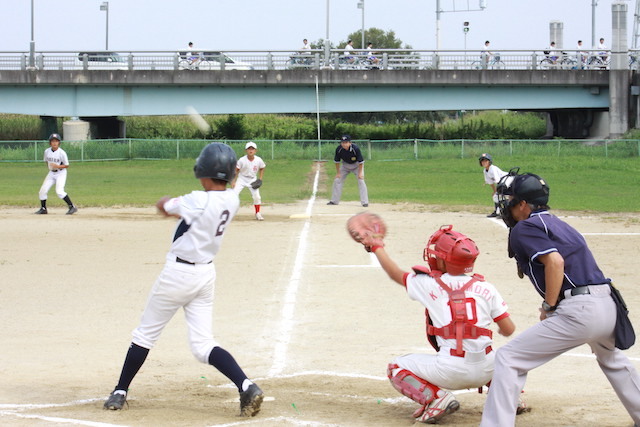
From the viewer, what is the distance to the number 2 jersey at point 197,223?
20.2 feet

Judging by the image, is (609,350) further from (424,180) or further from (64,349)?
(424,180)

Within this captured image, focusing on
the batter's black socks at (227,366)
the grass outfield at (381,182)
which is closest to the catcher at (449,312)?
the batter's black socks at (227,366)

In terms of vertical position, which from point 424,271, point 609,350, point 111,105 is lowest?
point 609,350

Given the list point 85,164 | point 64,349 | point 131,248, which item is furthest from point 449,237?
point 85,164

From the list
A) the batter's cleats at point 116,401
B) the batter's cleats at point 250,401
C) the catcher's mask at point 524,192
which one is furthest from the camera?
the batter's cleats at point 116,401

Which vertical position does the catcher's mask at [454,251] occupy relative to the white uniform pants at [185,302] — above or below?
above

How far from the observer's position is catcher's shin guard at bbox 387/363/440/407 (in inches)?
231

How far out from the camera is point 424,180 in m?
31.7

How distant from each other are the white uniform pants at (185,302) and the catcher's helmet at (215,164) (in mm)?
671

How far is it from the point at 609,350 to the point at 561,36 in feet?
171

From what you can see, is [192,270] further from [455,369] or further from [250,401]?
[455,369]

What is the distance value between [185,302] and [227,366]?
1.85 feet

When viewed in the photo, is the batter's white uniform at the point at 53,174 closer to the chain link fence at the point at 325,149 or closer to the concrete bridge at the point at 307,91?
the chain link fence at the point at 325,149

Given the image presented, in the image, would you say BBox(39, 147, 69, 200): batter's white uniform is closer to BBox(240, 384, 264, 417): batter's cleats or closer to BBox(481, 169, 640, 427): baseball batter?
BBox(240, 384, 264, 417): batter's cleats
